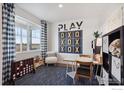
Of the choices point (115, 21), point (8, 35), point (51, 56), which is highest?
point (115, 21)

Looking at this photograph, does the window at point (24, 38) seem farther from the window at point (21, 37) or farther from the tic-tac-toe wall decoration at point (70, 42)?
the tic-tac-toe wall decoration at point (70, 42)

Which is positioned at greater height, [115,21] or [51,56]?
[115,21]

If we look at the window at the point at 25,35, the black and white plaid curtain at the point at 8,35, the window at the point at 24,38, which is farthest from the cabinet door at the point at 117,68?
the black and white plaid curtain at the point at 8,35

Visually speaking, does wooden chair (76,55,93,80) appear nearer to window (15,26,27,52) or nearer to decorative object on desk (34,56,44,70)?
decorative object on desk (34,56,44,70)

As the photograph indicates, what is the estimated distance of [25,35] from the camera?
1452mm

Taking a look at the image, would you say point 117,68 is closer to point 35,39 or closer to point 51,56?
point 51,56

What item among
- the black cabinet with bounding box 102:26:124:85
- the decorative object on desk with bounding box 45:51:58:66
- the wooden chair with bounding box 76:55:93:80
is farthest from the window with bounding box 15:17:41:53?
the black cabinet with bounding box 102:26:124:85

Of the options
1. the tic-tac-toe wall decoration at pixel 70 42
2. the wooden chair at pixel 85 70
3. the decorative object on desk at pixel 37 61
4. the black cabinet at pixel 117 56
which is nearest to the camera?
the black cabinet at pixel 117 56

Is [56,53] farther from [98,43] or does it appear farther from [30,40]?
[98,43]

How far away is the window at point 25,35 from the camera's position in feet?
4.75

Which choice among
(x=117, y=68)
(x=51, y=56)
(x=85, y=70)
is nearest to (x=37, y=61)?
(x=51, y=56)

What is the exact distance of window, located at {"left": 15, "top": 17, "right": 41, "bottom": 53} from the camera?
145cm
